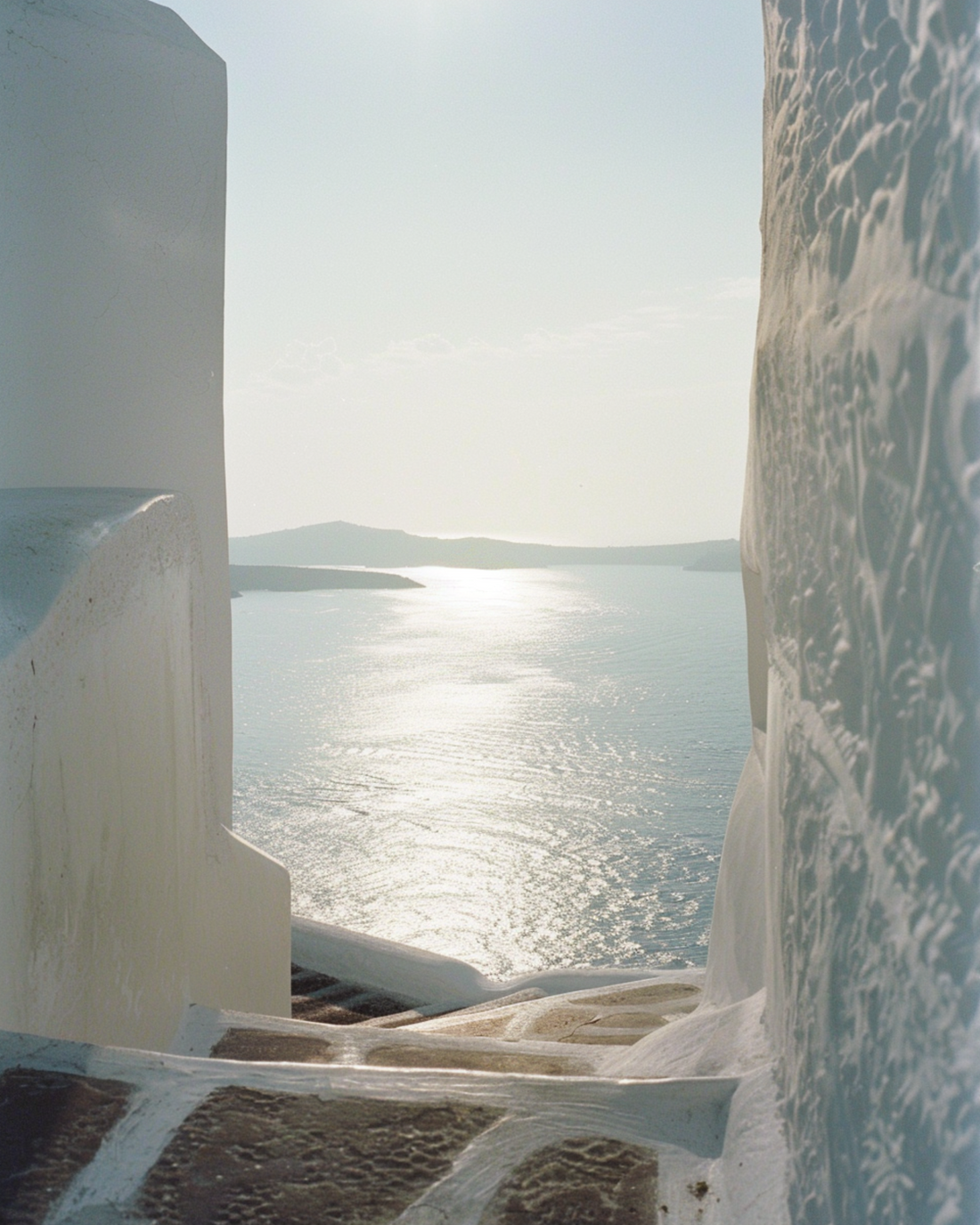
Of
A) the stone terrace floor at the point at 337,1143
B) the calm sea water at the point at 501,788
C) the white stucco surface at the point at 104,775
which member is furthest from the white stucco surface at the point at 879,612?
the calm sea water at the point at 501,788

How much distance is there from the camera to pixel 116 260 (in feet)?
11.0

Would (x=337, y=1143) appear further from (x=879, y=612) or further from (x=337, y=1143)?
(x=879, y=612)

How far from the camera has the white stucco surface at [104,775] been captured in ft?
5.08

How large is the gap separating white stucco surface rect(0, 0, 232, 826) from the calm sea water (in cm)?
348

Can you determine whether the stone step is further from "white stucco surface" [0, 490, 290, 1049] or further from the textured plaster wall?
"white stucco surface" [0, 490, 290, 1049]

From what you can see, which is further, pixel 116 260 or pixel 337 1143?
pixel 116 260

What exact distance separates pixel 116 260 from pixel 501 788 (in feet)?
31.5

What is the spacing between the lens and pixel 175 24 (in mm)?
3541

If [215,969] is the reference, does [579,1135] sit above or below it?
above

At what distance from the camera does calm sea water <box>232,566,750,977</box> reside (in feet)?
26.4

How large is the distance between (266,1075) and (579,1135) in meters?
0.37

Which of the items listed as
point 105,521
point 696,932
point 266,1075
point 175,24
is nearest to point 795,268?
point 266,1075

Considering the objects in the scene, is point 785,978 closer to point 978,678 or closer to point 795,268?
point 978,678

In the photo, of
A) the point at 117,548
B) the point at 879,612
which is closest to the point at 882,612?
the point at 879,612
